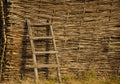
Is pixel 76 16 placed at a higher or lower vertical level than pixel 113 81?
higher

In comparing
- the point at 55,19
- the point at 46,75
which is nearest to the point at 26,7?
the point at 55,19

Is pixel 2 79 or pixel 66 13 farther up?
pixel 66 13

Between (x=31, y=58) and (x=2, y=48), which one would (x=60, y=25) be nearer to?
(x=31, y=58)

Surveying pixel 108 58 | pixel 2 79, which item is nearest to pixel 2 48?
pixel 2 79

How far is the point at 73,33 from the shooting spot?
7.39 metres

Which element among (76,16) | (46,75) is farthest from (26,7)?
(46,75)

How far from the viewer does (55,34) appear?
7.36 metres

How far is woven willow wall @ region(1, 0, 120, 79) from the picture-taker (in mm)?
7242

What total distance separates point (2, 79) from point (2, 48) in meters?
0.78

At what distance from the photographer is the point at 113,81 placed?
23.9 ft

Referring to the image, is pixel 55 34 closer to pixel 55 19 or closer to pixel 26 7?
pixel 55 19

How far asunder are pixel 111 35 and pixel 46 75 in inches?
76.4

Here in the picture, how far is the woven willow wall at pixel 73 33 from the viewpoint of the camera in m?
7.24

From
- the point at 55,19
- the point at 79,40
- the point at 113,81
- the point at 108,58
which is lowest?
the point at 113,81
